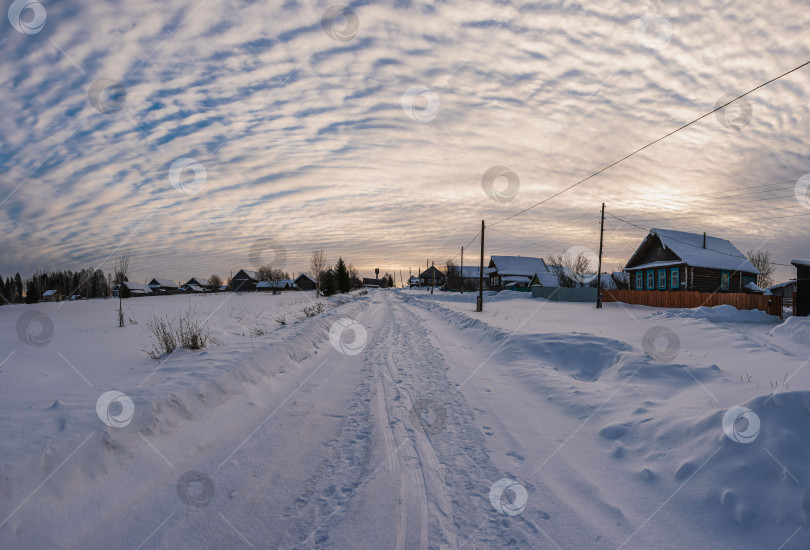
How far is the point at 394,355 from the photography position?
9906mm

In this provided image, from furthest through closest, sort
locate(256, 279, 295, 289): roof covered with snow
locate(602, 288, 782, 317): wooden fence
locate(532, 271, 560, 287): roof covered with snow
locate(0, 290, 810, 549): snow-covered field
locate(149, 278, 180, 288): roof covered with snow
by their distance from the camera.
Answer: locate(149, 278, 180, 288): roof covered with snow
locate(256, 279, 295, 289): roof covered with snow
locate(532, 271, 560, 287): roof covered with snow
locate(602, 288, 782, 317): wooden fence
locate(0, 290, 810, 549): snow-covered field

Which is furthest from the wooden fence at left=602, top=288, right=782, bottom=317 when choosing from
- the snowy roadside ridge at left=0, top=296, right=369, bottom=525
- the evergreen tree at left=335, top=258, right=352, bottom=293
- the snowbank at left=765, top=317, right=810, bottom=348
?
the evergreen tree at left=335, top=258, right=352, bottom=293

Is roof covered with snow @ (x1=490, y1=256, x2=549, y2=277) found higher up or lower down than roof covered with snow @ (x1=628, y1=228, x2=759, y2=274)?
lower down

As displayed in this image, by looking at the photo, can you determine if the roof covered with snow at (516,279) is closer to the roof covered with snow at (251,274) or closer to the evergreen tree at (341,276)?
the evergreen tree at (341,276)

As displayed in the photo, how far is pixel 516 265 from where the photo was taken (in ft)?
232

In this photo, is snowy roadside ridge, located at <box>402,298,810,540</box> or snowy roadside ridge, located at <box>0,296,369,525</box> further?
snowy roadside ridge, located at <box>0,296,369,525</box>

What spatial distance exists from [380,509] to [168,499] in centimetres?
189

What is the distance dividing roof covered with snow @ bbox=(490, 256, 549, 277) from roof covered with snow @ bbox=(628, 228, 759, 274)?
110 feet

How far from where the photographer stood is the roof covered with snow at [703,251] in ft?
105

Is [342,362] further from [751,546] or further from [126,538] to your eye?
[751,546]

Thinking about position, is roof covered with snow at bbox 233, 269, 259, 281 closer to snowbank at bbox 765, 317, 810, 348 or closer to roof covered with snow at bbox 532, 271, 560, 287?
roof covered with snow at bbox 532, 271, 560, 287

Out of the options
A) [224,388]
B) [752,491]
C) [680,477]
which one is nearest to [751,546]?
[752,491]

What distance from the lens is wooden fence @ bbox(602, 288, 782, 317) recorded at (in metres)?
20.5

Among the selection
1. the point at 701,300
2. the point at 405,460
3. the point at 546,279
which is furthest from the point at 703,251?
the point at 405,460
